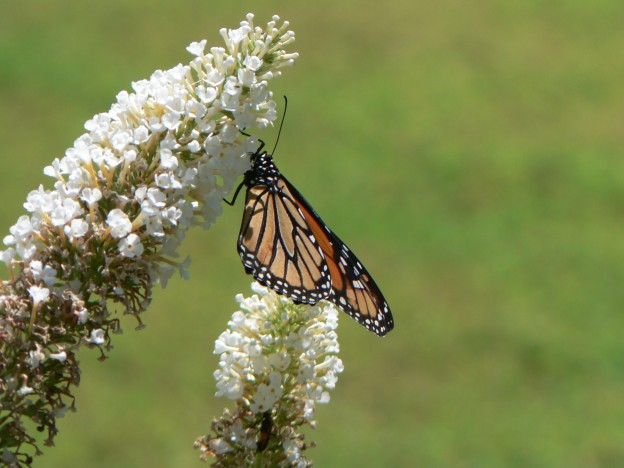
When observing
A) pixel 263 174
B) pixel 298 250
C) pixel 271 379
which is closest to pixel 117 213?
pixel 271 379

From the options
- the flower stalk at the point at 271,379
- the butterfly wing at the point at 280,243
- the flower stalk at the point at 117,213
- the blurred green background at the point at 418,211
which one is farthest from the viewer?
the blurred green background at the point at 418,211

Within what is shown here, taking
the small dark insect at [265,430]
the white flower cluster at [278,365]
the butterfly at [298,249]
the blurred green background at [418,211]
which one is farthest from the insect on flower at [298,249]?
the blurred green background at [418,211]

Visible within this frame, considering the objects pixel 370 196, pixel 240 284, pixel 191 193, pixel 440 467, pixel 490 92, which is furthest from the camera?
pixel 490 92

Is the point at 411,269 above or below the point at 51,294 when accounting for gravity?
above

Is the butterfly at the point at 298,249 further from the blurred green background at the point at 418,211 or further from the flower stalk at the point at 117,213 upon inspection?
the blurred green background at the point at 418,211

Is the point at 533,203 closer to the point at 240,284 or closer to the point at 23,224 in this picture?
the point at 240,284

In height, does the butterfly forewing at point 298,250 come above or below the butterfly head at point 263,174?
below

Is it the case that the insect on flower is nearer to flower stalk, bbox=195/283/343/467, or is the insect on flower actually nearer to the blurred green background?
flower stalk, bbox=195/283/343/467

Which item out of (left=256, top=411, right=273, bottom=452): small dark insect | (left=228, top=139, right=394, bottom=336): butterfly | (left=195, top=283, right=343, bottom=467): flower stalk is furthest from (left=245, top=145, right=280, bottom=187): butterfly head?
(left=256, top=411, right=273, bottom=452): small dark insect

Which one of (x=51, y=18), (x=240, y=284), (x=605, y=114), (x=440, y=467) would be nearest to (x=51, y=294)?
(x=440, y=467)
